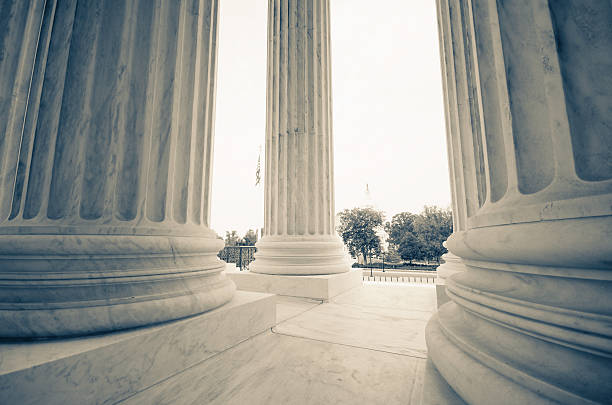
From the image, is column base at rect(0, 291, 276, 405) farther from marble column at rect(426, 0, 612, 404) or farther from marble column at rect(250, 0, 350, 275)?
marble column at rect(250, 0, 350, 275)

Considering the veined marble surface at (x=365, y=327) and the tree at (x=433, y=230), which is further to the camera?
the tree at (x=433, y=230)

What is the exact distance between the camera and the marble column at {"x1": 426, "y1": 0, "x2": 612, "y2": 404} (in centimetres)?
451

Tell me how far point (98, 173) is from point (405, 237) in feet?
461

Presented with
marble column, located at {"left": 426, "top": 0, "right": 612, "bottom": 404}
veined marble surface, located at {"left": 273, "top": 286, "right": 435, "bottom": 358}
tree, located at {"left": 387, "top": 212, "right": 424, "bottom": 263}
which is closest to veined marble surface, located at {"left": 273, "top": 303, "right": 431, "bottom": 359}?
veined marble surface, located at {"left": 273, "top": 286, "right": 435, "bottom": 358}

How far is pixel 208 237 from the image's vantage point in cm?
1153

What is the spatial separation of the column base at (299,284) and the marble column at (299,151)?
684 millimetres

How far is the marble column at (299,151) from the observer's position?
74.2 ft

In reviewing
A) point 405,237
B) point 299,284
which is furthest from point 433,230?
point 299,284

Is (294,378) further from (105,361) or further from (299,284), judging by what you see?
(299,284)

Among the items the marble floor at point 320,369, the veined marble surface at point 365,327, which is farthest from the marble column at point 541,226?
the veined marble surface at point 365,327

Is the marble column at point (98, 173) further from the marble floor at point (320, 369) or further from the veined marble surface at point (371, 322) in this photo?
the veined marble surface at point (371, 322)

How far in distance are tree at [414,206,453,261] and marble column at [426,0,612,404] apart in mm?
131799

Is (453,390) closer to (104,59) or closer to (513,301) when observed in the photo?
(513,301)

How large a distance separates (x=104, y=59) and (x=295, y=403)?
12.3 metres
